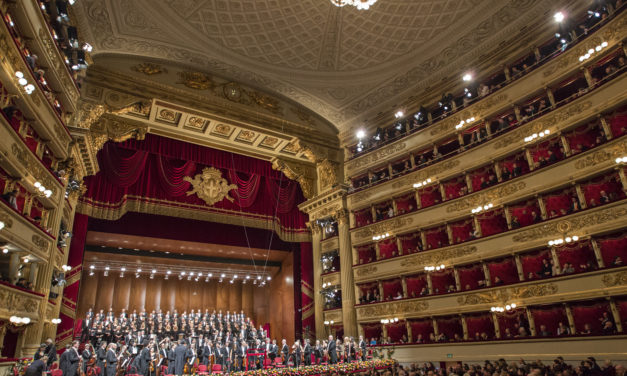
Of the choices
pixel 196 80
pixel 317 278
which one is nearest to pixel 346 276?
pixel 317 278

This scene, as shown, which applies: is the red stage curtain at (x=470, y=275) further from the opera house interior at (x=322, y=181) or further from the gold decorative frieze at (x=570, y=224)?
the gold decorative frieze at (x=570, y=224)

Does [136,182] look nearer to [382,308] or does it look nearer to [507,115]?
[382,308]

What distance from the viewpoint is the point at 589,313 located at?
1141cm

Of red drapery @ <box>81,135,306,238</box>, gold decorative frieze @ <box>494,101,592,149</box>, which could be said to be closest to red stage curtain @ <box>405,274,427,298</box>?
gold decorative frieze @ <box>494,101,592,149</box>

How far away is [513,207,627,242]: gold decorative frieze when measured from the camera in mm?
11109

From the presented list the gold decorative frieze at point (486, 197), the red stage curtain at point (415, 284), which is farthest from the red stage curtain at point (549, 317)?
→ the red stage curtain at point (415, 284)

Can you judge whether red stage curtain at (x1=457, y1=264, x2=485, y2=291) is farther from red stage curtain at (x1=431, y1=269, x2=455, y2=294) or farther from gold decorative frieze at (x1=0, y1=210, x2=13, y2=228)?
gold decorative frieze at (x1=0, y1=210, x2=13, y2=228)

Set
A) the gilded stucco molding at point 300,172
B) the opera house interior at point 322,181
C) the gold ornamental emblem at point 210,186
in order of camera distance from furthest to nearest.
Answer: the gilded stucco molding at point 300,172 → the gold ornamental emblem at point 210,186 → the opera house interior at point 322,181

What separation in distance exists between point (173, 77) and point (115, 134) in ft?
9.53

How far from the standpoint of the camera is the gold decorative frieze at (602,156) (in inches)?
439

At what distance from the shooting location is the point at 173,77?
51.6ft

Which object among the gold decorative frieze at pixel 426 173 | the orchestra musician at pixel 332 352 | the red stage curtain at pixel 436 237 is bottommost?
the orchestra musician at pixel 332 352

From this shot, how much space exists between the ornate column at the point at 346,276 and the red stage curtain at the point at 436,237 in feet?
11.1

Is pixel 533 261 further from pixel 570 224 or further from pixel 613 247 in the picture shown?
pixel 613 247
